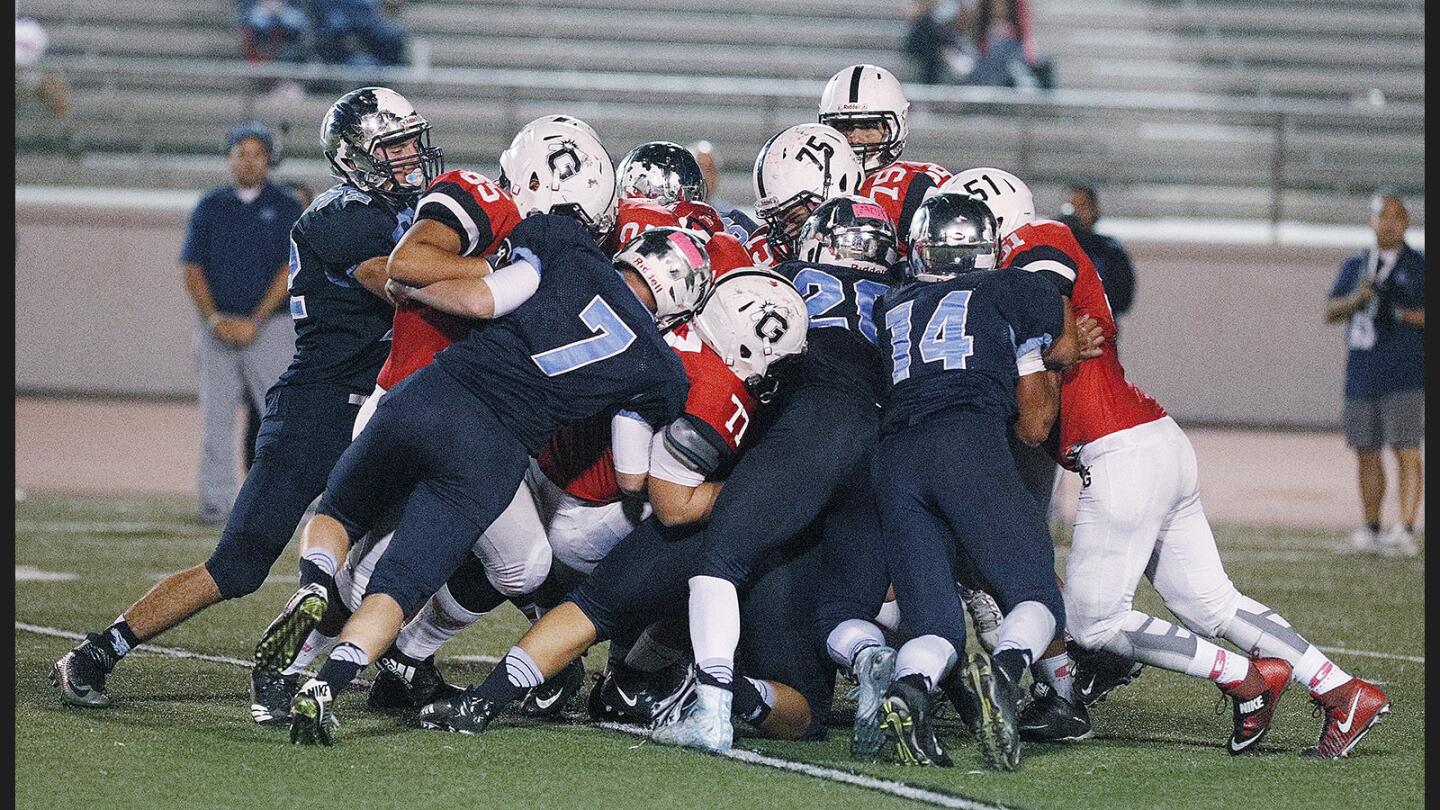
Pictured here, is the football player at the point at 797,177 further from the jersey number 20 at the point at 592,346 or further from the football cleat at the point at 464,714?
the football cleat at the point at 464,714

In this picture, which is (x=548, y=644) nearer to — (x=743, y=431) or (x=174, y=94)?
(x=743, y=431)

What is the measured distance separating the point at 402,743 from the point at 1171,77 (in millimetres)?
14849

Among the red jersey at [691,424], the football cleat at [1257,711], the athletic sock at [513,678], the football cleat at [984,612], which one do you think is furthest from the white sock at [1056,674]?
the athletic sock at [513,678]

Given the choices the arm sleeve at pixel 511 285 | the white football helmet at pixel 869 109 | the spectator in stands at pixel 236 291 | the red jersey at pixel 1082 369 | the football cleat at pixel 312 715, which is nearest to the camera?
the football cleat at pixel 312 715

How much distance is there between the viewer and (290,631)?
204 inches

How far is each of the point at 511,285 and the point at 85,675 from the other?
5.54 ft

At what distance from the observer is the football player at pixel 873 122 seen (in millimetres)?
6617

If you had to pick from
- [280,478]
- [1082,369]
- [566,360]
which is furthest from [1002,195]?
[280,478]

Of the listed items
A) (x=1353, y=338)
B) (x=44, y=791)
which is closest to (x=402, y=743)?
(x=44, y=791)

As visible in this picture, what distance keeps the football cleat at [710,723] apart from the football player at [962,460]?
45cm

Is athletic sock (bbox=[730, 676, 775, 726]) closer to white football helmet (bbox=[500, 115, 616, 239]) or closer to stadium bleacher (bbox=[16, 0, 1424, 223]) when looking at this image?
white football helmet (bbox=[500, 115, 616, 239])

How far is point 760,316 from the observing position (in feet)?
17.9

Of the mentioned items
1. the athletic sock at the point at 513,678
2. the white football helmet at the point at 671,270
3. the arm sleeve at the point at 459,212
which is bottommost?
the athletic sock at the point at 513,678

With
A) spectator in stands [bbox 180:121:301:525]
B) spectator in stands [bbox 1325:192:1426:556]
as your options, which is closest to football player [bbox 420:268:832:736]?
spectator in stands [bbox 180:121:301:525]
